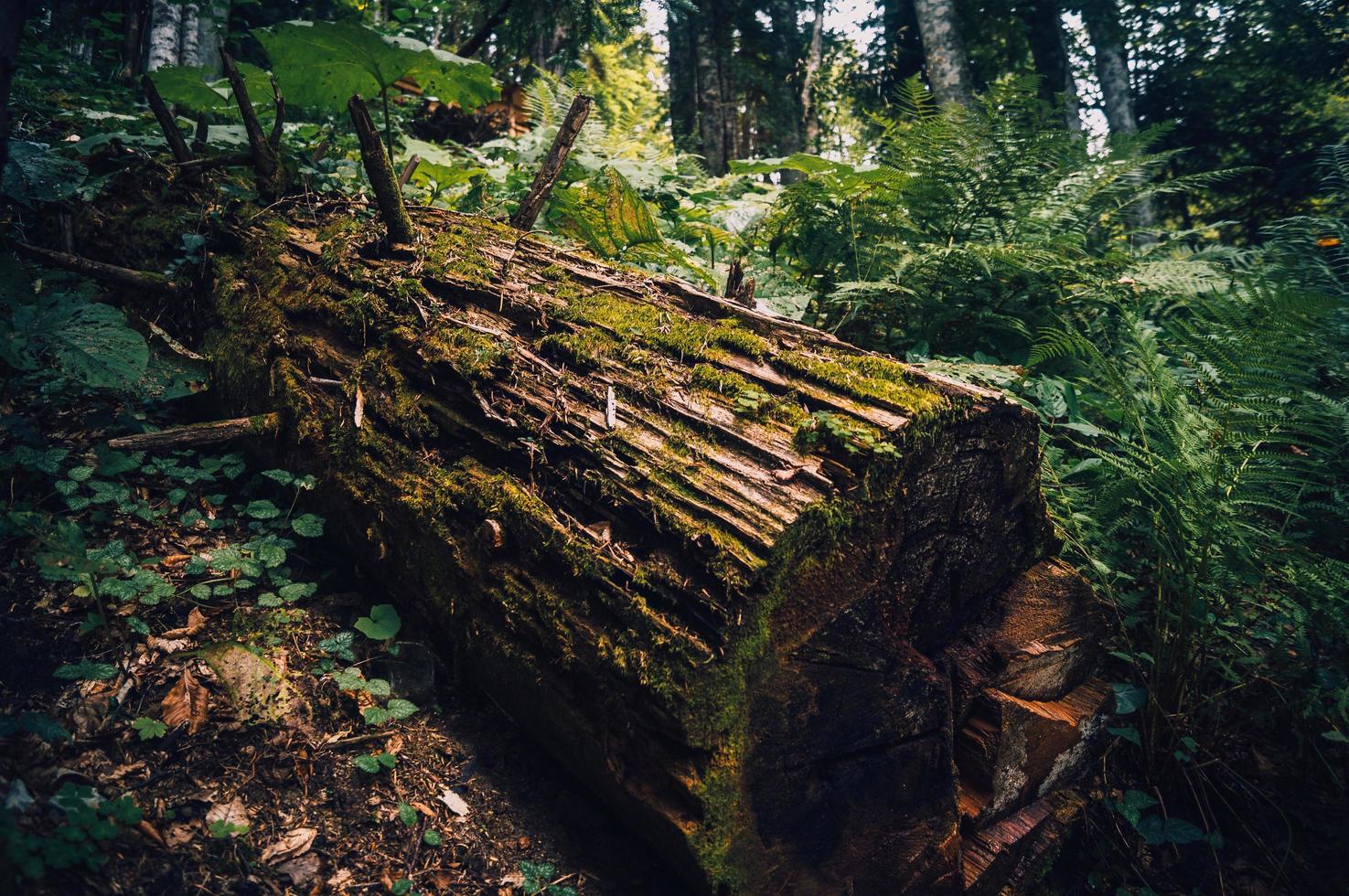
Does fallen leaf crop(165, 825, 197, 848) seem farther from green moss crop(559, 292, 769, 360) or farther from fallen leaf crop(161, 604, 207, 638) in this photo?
green moss crop(559, 292, 769, 360)

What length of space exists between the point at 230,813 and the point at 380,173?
2303 mm

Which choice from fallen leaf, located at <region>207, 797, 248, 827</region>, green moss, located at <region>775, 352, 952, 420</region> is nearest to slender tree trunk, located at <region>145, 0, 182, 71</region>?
fallen leaf, located at <region>207, 797, 248, 827</region>

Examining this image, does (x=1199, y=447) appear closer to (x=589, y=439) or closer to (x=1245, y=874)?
(x=1245, y=874)

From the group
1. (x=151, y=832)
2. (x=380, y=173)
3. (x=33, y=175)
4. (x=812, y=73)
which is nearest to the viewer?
(x=151, y=832)

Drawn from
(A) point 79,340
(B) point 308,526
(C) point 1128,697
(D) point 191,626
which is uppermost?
(A) point 79,340

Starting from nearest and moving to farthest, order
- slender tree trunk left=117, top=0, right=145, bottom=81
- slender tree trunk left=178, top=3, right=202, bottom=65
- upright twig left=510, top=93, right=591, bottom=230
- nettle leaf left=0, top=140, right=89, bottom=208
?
nettle leaf left=0, top=140, right=89, bottom=208
upright twig left=510, top=93, right=591, bottom=230
slender tree trunk left=178, top=3, right=202, bottom=65
slender tree trunk left=117, top=0, right=145, bottom=81

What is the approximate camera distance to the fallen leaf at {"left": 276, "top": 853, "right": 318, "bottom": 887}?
1606mm

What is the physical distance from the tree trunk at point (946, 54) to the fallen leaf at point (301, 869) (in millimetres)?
9101

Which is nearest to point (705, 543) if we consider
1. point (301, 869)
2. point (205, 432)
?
point (301, 869)

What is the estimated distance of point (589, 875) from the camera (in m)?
1.77

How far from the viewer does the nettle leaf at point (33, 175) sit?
2785 mm

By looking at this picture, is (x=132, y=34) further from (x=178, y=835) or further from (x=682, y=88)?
(x=178, y=835)

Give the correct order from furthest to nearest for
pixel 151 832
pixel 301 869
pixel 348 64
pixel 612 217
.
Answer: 1. pixel 348 64
2. pixel 612 217
3. pixel 301 869
4. pixel 151 832

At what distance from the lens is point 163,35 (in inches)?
262
